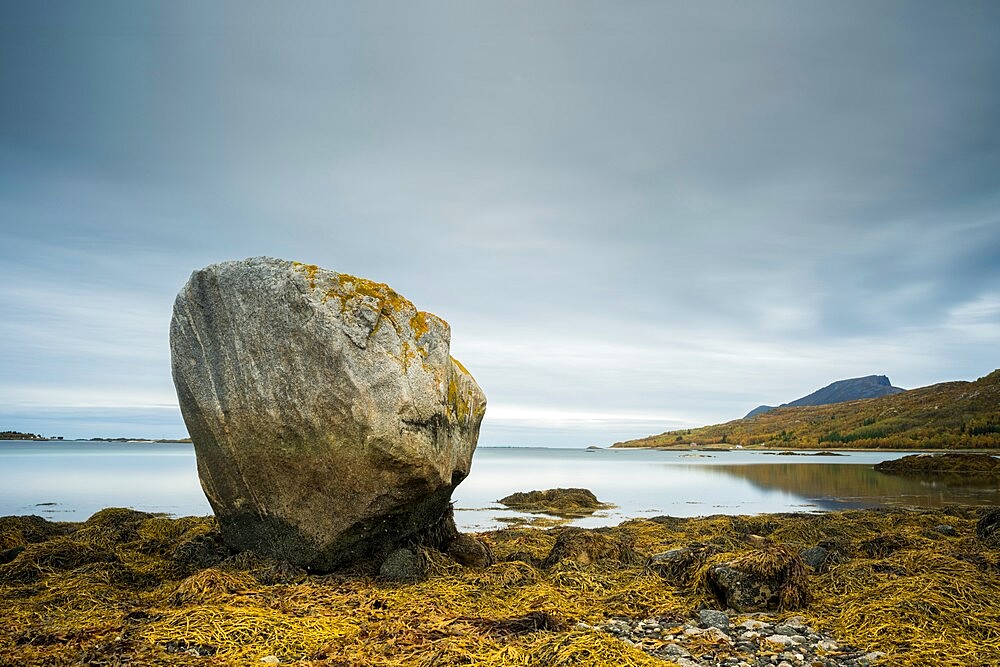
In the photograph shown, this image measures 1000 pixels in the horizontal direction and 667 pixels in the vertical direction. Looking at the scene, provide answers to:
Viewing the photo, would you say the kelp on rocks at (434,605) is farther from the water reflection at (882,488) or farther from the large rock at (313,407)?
the water reflection at (882,488)

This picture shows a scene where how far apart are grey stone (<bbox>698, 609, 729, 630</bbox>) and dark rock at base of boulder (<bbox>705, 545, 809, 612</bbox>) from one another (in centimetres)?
58

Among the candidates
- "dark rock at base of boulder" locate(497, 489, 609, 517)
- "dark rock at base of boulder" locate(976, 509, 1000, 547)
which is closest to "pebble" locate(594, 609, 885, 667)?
"dark rock at base of boulder" locate(976, 509, 1000, 547)

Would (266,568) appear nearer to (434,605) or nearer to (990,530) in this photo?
(434,605)

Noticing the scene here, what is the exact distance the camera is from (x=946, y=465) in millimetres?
41938

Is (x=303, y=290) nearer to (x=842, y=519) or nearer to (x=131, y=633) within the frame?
(x=131, y=633)

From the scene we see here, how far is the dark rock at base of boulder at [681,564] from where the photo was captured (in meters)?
8.73

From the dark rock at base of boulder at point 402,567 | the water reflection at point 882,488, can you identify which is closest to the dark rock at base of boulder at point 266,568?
the dark rock at base of boulder at point 402,567

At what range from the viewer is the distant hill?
219 feet

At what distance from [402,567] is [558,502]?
56.2 feet

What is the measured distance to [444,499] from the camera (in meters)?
9.89

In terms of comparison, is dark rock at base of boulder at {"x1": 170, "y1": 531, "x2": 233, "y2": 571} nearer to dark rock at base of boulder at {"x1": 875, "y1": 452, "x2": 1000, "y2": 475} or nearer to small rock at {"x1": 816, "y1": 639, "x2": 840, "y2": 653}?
small rock at {"x1": 816, "y1": 639, "x2": 840, "y2": 653}

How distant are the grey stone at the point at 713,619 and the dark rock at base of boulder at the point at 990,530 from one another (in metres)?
7.85

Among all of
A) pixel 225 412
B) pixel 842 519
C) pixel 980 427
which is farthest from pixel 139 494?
pixel 980 427

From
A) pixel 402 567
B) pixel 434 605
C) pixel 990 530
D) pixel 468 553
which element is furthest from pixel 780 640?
pixel 990 530
